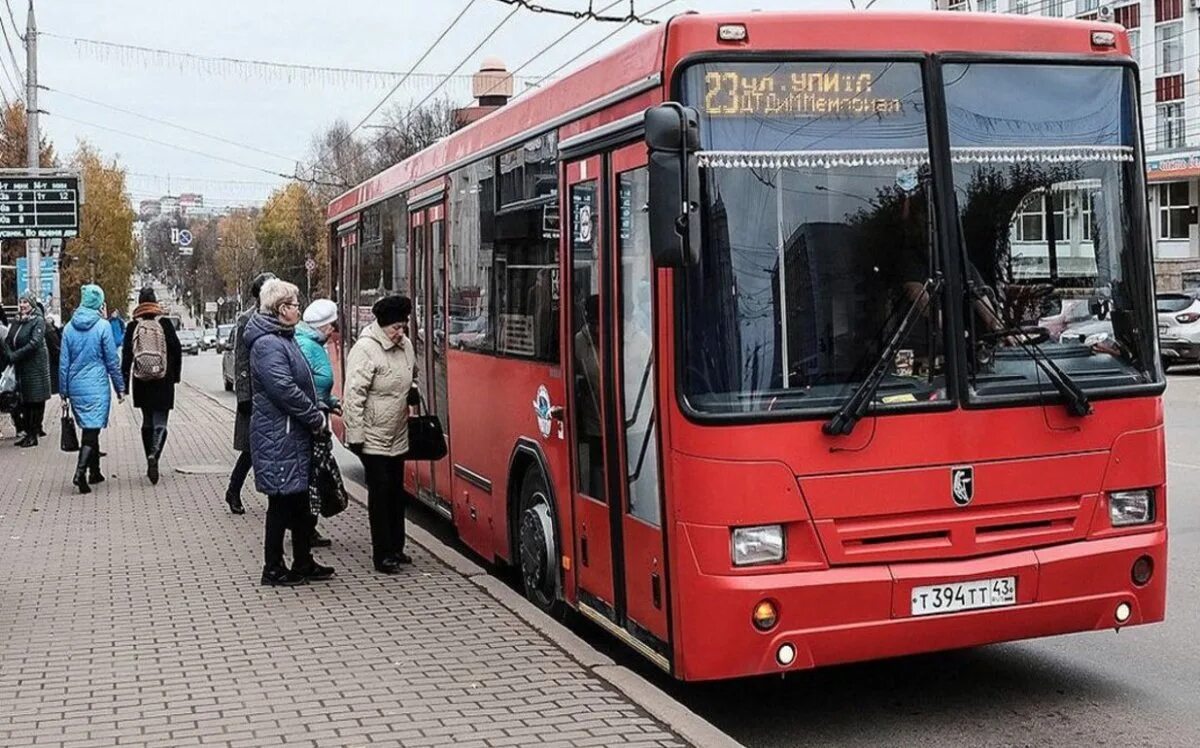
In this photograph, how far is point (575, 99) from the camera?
7.39m

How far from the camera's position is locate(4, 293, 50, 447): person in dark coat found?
18.4m

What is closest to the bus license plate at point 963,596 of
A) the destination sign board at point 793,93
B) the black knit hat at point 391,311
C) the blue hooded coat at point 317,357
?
the destination sign board at point 793,93

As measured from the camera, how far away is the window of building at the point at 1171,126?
2311 inches

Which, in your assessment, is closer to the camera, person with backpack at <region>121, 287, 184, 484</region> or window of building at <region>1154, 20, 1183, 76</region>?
person with backpack at <region>121, 287, 184, 484</region>

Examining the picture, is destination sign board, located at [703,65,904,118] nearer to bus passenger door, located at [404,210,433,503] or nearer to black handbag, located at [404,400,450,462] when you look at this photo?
black handbag, located at [404,400,450,462]

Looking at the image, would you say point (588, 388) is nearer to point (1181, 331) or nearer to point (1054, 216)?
point (1054, 216)

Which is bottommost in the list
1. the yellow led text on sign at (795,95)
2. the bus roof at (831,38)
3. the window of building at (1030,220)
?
the window of building at (1030,220)

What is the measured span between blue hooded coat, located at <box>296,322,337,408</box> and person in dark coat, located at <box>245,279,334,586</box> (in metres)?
1.69

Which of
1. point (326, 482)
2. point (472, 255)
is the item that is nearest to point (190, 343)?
point (326, 482)

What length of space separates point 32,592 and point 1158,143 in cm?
5749

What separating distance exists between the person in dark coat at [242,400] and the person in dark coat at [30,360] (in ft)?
22.3

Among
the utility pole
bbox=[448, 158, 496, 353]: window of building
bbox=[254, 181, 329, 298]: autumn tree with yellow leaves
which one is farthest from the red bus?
bbox=[254, 181, 329, 298]: autumn tree with yellow leaves

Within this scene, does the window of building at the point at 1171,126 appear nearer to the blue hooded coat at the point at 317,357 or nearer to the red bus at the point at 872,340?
the blue hooded coat at the point at 317,357

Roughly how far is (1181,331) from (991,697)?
26.9m
